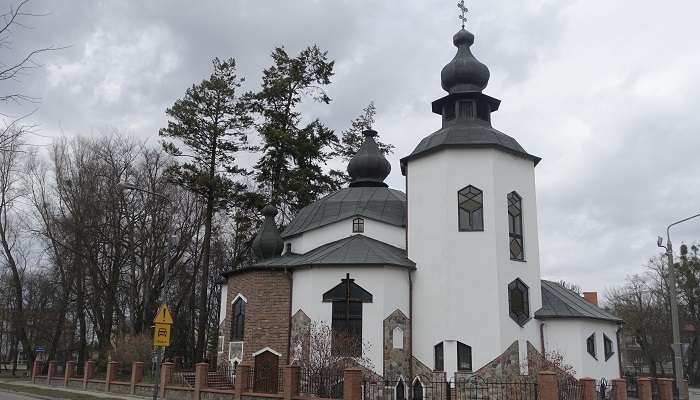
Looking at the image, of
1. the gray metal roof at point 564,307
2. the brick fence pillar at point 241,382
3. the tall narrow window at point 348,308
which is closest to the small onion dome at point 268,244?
the tall narrow window at point 348,308

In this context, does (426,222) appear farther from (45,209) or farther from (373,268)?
(45,209)

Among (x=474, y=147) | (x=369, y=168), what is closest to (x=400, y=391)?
(x=474, y=147)

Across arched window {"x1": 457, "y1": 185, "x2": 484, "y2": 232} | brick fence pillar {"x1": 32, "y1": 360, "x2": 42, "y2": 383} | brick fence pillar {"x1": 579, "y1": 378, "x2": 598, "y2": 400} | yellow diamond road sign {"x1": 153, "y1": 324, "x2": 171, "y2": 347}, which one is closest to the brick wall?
arched window {"x1": 457, "y1": 185, "x2": 484, "y2": 232}

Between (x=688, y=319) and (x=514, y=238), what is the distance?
98.5 feet

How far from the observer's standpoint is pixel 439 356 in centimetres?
1941

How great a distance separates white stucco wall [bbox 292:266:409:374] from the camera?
1938cm

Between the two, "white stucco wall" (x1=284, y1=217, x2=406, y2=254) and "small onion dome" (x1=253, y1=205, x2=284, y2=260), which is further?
"small onion dome" (x1=253, y1=205, x2=284, y2=260)

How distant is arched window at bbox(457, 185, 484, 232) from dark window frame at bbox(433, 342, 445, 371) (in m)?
3.88

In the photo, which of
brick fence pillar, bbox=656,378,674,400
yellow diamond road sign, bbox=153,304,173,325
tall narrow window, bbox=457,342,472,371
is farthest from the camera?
tall narrow window, bbox=457,342,472,371

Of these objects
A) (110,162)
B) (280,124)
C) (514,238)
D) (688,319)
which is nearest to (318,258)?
(514,238)

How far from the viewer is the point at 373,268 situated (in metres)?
20.0

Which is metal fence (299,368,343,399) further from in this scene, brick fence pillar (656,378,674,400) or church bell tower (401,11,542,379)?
brick fence pillar (656,378,674,400)

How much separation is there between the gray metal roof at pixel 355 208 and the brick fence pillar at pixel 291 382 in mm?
8752

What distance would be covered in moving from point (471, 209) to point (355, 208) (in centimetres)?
569
